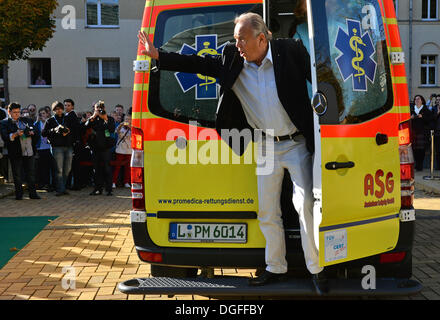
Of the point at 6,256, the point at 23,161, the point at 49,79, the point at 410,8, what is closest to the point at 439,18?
the point at 410,8

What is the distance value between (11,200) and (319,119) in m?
9.58

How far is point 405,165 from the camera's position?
3807 mm

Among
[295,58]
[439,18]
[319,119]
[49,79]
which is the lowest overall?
[319,119]

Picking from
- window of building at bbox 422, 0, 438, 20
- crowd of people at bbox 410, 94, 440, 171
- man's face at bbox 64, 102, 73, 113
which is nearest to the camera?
man's face at bbox 64, 102, 73, 113

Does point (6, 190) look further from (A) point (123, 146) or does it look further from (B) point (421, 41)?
(B) point (421, 41)

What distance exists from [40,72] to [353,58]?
84.4 ft

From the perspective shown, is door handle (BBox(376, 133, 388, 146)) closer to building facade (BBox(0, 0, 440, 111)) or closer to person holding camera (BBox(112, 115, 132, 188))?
person holding camera (BBox(112, 115, 132, 188))

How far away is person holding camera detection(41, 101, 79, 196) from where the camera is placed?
11.6 m

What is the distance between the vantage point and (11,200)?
11406mm

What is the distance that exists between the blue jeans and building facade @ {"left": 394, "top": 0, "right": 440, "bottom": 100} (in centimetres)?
2198

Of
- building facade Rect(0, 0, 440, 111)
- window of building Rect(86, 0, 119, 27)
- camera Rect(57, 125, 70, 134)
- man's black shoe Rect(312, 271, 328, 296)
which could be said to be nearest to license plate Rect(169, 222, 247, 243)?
man's black shoe Rect(312, 271, 328, 296)

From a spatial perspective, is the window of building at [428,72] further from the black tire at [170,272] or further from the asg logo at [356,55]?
the black tire at [170,272]
